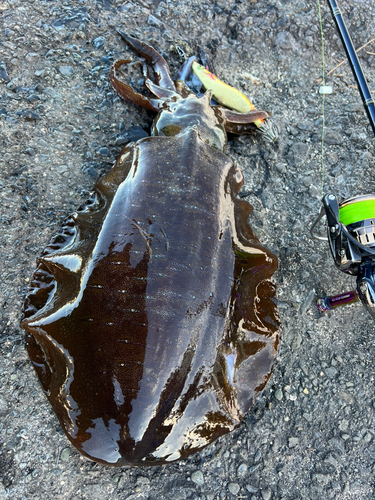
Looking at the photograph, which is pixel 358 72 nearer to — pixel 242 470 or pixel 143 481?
pixel 242 470

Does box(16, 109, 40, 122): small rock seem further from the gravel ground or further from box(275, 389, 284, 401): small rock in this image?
box(275, 389, 284, 401): small rock

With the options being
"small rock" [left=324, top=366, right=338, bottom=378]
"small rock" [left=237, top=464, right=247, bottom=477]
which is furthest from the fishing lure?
"small rock" [left=237, top=464, right=247, bottom=477]

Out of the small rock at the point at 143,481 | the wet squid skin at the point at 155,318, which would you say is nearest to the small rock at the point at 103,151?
the wet squid skin at the point at 155,318

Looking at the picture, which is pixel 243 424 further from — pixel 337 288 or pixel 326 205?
pixel 326 205

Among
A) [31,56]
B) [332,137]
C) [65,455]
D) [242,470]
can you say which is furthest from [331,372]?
[31,56]

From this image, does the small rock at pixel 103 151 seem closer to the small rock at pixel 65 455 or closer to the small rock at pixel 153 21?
the small rock at pixel 153 21

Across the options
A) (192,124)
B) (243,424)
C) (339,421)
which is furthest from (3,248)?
(339,421)
